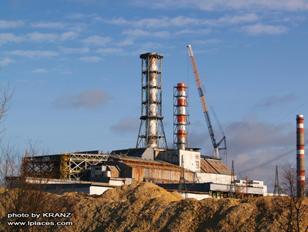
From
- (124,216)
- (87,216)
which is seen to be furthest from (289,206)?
(87,216)

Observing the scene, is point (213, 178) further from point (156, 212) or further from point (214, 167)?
point (156, 212)

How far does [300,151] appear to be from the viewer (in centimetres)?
7219

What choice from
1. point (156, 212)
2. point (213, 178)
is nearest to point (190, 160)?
point (213, 178)

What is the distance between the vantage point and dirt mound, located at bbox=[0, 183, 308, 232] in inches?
976

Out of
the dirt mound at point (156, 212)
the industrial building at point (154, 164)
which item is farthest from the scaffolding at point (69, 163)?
the dirt mound at point (156, 212)

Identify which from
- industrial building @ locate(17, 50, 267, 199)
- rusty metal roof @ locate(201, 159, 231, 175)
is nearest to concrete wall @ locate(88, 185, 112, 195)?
industrial building @ locate(17, 50, 267, 199)

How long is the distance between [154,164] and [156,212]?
166ft

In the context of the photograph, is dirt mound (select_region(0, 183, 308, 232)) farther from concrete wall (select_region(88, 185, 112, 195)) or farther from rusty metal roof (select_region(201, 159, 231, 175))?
rusty metal roof (select_region(201, 159, 231, 175))

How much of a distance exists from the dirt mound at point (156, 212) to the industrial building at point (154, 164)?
86.7 ft

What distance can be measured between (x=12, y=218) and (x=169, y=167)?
2265 inches

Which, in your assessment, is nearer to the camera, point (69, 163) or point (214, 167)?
point (69, 163)

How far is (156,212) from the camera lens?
2850cm

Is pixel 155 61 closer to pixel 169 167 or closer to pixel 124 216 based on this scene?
pixel 169 167

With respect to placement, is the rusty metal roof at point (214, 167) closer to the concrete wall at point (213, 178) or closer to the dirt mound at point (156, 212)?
the concrete wall at point (213, 178)
